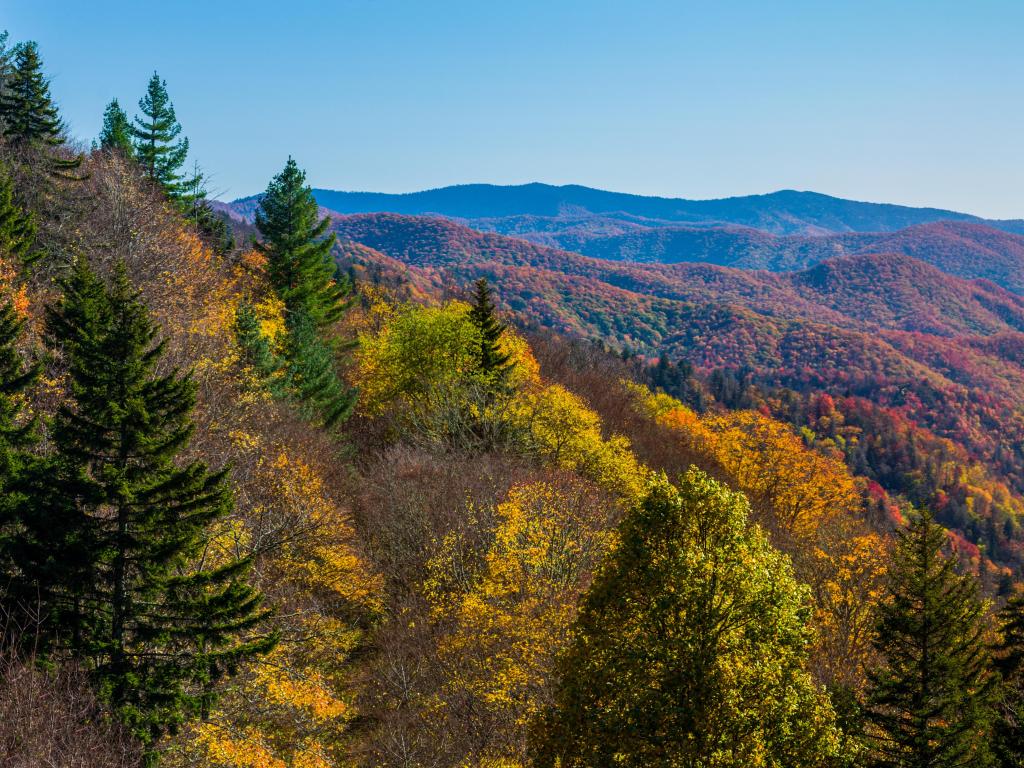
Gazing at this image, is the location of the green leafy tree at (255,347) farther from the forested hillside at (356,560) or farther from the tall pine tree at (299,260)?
the tall pine tree at (299,260)

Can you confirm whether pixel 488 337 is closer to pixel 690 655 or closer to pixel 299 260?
pixel 299 260

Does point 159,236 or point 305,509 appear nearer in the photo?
point 305,509

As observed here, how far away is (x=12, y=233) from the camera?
1204 inches

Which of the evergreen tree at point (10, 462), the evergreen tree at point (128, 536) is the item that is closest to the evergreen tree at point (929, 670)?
the evergreen tree at point (128, 536)

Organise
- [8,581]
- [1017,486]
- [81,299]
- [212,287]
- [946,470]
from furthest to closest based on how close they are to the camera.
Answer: [1017,486]
[946,470]
[212,287]
[81,299]
[8,581]

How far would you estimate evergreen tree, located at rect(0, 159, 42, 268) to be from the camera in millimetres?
28406

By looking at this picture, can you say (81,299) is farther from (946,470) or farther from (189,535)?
(946,470)

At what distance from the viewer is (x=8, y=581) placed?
15172mm

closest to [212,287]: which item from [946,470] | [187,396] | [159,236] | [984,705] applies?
[159,236]

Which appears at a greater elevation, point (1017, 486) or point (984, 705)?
point (984, 705)

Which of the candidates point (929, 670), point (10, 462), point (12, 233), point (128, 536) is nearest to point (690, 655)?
point (929, 670)

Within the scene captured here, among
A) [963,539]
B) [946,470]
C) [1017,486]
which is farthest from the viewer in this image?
[1017,486]

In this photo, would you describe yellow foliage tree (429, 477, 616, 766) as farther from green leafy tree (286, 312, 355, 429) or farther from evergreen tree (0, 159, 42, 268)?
evergreen tree (0, 159, 42, 268)

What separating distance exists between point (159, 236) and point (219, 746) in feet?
106
